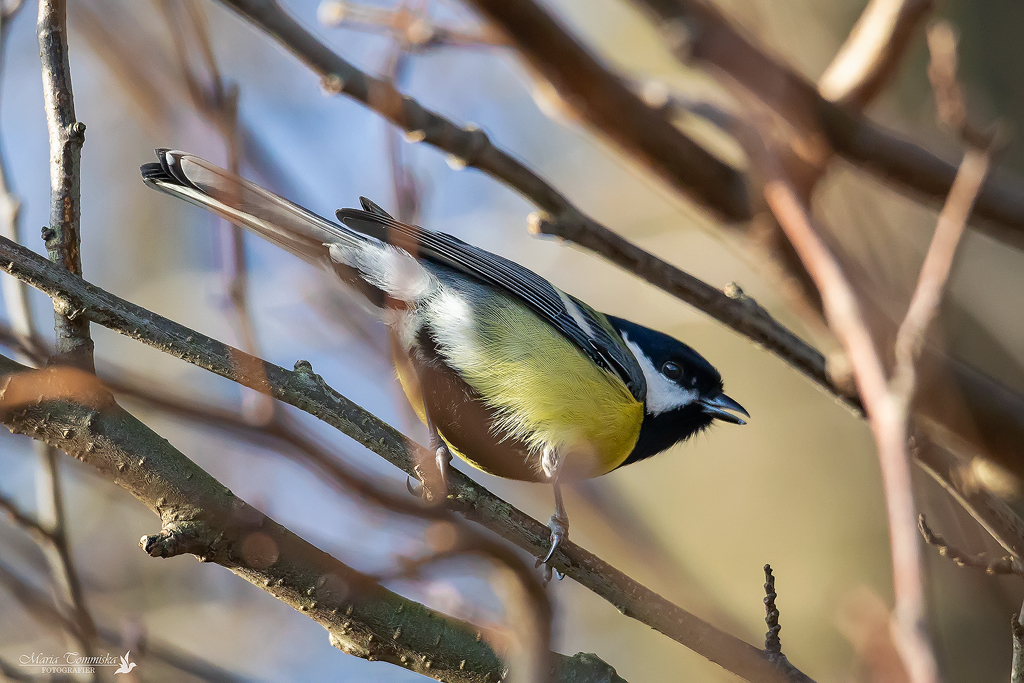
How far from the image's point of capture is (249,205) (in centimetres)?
200

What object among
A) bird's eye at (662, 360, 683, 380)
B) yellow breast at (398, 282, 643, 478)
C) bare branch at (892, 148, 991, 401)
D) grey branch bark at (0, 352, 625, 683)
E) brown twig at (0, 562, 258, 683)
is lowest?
brown twig at (0, 562, 258, 683)

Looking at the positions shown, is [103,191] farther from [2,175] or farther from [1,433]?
[1,433]

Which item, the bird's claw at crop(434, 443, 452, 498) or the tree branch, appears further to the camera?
the tree branch

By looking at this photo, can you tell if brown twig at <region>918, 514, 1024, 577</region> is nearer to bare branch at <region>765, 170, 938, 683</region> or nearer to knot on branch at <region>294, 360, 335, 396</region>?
bare branch at <region>765, 170, 938, 683</region>

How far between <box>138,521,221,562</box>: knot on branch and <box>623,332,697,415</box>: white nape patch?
1883 millimetres

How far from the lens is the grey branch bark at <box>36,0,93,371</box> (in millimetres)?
1563

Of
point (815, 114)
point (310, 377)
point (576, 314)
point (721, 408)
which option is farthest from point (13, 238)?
point (721, 408)

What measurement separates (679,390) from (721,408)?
7.7 inches

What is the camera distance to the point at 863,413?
7.88 ft

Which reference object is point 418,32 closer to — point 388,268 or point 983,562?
point 388,268

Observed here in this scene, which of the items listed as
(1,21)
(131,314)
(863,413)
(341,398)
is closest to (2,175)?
(1,21)

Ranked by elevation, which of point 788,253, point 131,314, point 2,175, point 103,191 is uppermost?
point 103,191

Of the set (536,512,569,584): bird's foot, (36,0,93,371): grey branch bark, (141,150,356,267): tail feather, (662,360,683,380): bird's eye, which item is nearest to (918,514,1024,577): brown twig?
(536,512,569,584): bird's foot

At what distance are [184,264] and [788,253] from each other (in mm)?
4704
